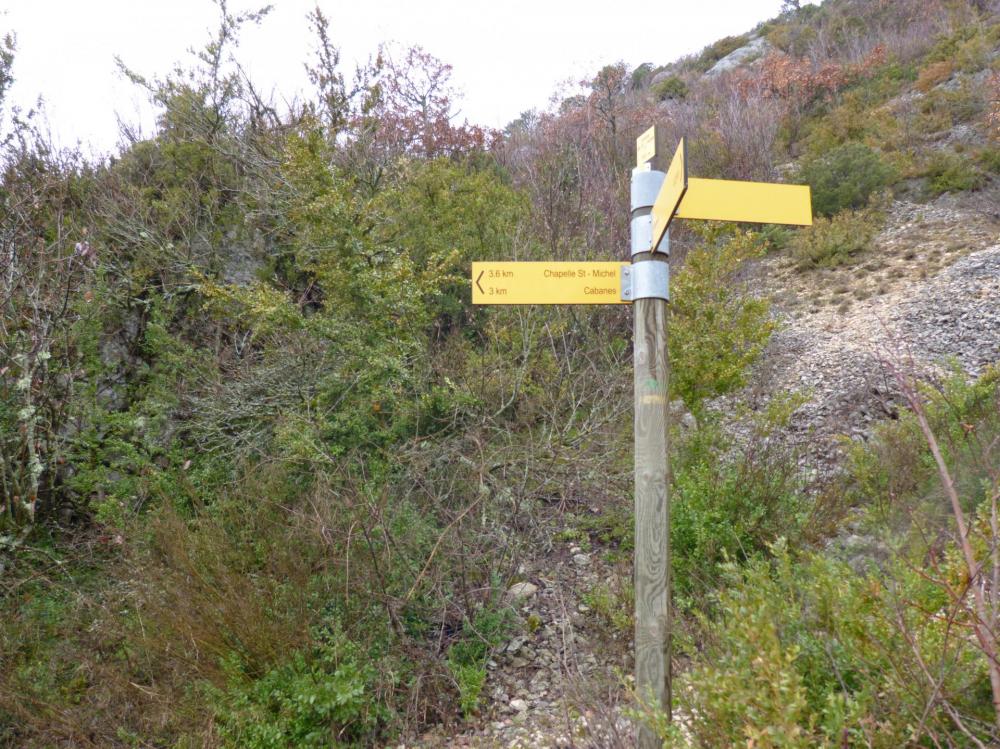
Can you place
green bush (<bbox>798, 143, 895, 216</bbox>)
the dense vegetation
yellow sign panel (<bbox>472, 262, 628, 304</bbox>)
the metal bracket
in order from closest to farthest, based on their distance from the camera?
1. the dense vegetation
2. the metal bracket
3. yellow sign panel (<bbox>472, 262, 628, 304</bbox>)
4. green bush (<bbox>798, 143, 895, 216</bbox>)

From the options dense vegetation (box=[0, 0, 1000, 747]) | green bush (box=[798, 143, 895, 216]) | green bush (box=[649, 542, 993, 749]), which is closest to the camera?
green bush (box=[649, 542, 993, 749])

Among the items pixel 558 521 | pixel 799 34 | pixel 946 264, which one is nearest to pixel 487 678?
pixel 558 521

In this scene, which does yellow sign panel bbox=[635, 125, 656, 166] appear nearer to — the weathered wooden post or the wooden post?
the weathered wooden post

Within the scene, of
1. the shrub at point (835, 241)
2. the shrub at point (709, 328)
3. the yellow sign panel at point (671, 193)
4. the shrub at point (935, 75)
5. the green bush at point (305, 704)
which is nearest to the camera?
the yellow sign panel at point (671, 193)

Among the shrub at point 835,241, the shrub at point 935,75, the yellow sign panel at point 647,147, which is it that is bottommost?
the yellow sign panel at point 647,147

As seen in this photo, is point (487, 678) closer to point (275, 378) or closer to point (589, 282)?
point (589, 282)

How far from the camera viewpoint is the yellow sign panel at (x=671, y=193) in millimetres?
1678

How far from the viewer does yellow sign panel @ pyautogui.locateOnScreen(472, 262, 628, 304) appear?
226cm

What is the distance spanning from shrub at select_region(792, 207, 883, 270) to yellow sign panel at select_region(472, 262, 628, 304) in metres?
8.55

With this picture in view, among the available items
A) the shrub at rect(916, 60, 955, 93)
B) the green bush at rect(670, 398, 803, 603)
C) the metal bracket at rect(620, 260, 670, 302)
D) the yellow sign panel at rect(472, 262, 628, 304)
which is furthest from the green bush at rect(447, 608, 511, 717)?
the shrub at rect(916, 60, 955, 93)

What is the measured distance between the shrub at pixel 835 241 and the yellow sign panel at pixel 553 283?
8.55 m

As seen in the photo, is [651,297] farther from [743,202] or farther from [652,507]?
[652,507]

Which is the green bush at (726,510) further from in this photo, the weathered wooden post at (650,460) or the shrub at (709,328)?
the weathered wooden post at (650,460)

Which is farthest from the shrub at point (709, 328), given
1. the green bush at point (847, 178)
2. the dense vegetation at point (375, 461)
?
the green bush at point (847, 178)
